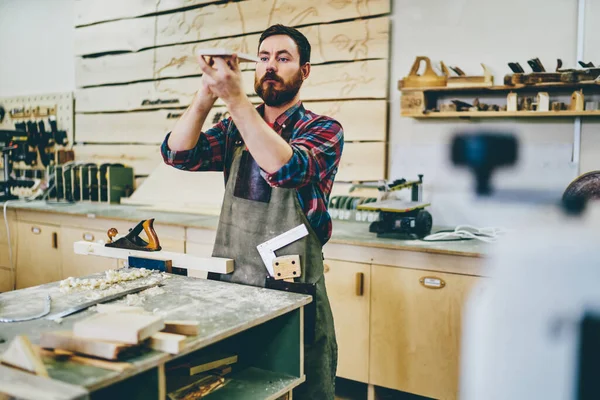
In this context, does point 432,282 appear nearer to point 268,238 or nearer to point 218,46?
point 268,238

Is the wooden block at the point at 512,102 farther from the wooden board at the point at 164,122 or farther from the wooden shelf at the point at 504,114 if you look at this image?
the wooden board at the point at 164,122

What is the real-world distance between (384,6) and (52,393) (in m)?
3.01

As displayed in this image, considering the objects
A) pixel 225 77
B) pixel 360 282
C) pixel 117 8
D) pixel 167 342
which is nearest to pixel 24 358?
pixel 167 342

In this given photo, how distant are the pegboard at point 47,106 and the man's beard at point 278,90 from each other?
3682mm

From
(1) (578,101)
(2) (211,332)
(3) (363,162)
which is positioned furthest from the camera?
(3) (363,162)

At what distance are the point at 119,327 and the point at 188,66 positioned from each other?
3.47m

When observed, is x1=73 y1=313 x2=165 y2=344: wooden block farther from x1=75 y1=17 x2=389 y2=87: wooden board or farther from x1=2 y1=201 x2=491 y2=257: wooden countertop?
x1=75 y1=17 x2=389 y2=87: wooden board

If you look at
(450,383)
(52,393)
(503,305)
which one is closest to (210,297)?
(52,393)

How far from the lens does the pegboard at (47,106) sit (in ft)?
16.5

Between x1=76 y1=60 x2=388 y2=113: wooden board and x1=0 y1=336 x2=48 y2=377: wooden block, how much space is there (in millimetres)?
2721

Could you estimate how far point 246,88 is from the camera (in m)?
3.96

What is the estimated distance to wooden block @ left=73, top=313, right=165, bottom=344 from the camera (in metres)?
1.14

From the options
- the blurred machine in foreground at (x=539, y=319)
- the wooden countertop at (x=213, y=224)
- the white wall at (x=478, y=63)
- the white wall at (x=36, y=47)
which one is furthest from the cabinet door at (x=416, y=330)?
the white wall at (x=36, y=47)

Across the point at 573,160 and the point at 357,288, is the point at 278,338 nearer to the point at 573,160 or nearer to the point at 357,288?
the point at 357,288
